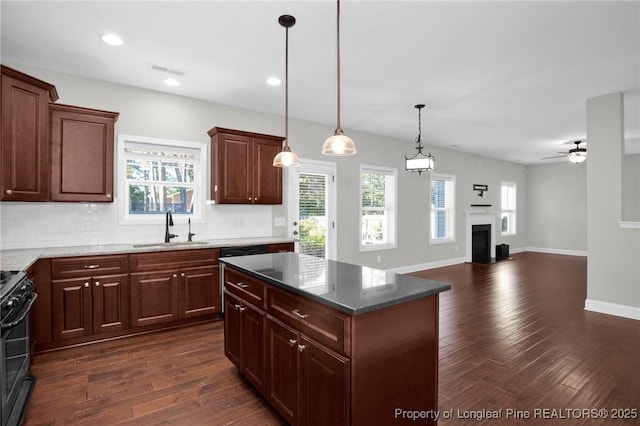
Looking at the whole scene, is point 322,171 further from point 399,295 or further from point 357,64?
point 399,295

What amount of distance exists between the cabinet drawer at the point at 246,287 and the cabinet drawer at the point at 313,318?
0.11 m

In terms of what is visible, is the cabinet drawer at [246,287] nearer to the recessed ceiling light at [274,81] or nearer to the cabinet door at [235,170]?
the cabinet door at [235,170]

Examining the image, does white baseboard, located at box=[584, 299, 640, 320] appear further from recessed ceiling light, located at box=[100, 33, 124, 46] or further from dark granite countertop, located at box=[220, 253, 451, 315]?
recessed ceiling light, located at box=[100, 33, 124, 46]

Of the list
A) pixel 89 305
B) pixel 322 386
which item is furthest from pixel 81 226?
pixel 322 386

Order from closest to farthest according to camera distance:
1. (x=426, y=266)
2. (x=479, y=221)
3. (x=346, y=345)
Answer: (x=346, y=345) → (x=426, y=266) → (x=479, y=221)

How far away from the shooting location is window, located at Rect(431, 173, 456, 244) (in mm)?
7555

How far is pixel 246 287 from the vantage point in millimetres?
2318

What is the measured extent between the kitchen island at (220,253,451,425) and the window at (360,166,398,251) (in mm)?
4097

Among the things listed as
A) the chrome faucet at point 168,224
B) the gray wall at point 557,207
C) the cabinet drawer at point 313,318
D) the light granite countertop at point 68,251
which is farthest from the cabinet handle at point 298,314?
the gray wall at point 557,207

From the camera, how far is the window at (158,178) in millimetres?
3945

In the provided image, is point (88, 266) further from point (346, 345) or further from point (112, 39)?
point (346, 345)

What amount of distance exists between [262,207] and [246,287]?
8.81 ft

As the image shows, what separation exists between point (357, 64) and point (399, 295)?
8.57ft

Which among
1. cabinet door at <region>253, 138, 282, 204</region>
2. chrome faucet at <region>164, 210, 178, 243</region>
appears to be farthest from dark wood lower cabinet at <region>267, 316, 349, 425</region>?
cabinet door at <region>253, 138, 282, 204</region>
